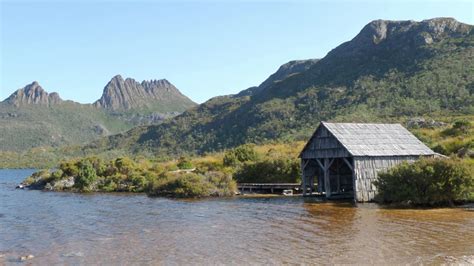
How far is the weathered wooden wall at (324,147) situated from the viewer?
1422 inches

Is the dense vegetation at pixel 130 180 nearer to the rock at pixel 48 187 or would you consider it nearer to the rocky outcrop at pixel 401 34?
the rock at pixel 48 187

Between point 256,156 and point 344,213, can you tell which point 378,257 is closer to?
point 344,213

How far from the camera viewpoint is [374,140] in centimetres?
3700

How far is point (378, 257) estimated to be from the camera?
17.9 meters

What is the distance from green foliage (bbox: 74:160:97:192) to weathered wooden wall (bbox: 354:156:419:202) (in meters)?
34.6

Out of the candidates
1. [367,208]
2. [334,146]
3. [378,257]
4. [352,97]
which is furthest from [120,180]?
[352,97]

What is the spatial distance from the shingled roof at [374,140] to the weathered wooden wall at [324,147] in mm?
567

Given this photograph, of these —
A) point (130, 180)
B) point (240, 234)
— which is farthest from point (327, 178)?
point (130, 180)

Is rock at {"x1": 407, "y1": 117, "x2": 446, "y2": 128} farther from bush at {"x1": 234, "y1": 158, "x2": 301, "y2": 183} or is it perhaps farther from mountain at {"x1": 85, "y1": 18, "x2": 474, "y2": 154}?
bush at {"x1": 234, "y1": 158, "x2": 301, "y2": 183}

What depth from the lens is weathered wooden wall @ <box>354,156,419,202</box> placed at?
34906mm

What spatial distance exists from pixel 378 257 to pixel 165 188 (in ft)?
110

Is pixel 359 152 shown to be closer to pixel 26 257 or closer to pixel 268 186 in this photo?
pixel 268 186

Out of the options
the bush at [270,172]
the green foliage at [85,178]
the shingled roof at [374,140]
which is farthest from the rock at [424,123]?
the green foliage at [85,178]

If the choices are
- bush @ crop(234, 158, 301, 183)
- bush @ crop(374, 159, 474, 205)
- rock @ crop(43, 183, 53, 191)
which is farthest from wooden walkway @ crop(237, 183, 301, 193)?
rock @ crop(43, 183, 53, 191)
